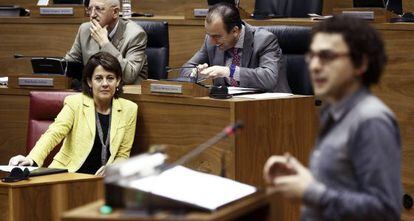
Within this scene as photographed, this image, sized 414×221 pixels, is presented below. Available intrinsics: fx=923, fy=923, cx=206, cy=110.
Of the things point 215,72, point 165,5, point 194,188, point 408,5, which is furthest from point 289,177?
point 165,5

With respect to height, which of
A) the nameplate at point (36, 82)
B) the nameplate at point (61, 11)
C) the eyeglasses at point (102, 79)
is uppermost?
A: the nameplate at point (61, 11)

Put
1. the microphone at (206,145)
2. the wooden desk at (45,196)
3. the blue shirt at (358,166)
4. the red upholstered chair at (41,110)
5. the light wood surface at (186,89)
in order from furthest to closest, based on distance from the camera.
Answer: the red upholstered chair at (41,110)
the light wood surface at (186,89)
the wooden desk at (45,196)
the microphone at (206,145)
the blue shirt at (358,166)

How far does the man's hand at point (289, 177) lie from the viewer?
1.39 metres

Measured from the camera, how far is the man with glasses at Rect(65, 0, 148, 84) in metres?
3.36

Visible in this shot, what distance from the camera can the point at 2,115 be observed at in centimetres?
336

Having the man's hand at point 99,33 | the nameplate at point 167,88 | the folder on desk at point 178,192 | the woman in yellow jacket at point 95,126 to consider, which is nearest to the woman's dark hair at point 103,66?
the woman in yellow jacket at point 95,126

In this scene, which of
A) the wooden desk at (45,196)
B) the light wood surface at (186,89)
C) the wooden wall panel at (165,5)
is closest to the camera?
the wooden desk at (45,196)

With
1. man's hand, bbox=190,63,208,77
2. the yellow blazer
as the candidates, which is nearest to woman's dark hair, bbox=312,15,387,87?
the yellow blazer

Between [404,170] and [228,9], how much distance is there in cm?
84

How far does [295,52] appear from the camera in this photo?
131 inches

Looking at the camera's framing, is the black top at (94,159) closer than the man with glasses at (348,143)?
No

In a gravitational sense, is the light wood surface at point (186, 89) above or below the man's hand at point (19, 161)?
above

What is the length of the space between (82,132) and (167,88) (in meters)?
0.30

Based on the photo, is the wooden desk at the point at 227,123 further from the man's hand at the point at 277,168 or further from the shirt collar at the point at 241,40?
the man's hand at the point at 277,168
